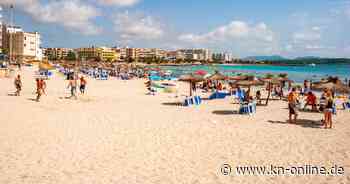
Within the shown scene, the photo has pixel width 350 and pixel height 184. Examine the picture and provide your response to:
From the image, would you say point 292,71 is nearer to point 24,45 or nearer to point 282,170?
point 24,45

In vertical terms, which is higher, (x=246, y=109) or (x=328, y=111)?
(x=328, y=111)

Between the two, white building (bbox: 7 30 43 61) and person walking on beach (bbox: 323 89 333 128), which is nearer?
person walking on beach (bbox: 323 89 333 128)

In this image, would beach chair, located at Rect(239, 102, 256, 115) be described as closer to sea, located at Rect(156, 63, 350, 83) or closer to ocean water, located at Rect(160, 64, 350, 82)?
sea, located at Rect(156, 63, 350, 83)

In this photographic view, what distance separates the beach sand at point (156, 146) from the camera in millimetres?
4914

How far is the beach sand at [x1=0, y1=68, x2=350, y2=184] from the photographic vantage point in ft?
16.1

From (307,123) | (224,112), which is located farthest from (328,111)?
(224,112)

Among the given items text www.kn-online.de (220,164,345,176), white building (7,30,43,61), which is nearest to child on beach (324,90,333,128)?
text www.kn-online.de (220,164,345,176)

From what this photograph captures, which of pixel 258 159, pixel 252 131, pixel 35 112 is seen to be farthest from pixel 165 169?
pixel 35 112

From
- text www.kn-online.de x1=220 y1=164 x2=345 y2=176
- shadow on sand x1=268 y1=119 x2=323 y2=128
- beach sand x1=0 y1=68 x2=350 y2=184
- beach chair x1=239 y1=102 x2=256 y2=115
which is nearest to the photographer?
beach sand x1=0 y1=68 x2=350 y2=184

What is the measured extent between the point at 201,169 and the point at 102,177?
1744mm

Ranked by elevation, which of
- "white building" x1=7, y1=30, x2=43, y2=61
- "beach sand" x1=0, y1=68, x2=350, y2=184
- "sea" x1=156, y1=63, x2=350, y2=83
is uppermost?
"white building" x1=7, y1=30, x2=43, y2=61

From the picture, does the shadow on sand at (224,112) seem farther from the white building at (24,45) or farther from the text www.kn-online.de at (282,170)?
the white building at (24,45)

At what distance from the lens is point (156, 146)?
6598 millimetres

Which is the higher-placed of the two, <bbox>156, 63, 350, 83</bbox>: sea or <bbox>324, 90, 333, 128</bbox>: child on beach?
<bbox>156, 63, 350, 83</bbox>: sea
